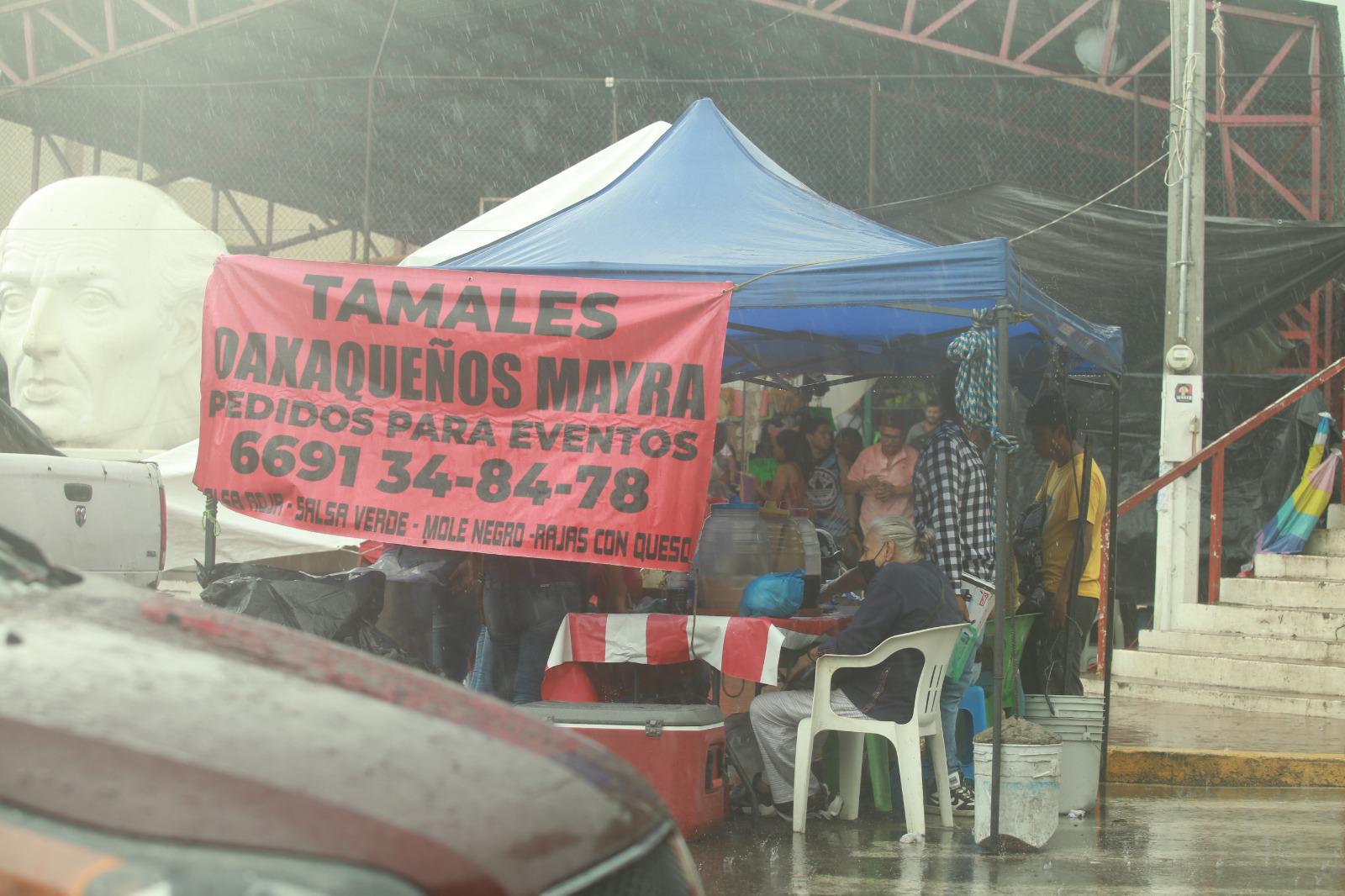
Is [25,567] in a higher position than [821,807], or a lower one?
higher

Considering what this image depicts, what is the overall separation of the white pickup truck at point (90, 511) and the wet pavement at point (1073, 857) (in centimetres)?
436

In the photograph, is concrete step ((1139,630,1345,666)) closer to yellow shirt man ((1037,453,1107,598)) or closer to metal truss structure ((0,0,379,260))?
yellow shirt man ((1037,453,1107,598))

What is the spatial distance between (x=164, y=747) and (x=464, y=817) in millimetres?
444

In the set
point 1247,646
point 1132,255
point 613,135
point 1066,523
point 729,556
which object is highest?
point 613,135

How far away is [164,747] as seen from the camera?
6.95 feet

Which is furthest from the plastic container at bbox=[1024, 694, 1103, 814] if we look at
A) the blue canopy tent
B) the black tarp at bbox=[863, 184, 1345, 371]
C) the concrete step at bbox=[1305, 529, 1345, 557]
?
the black tarp at bbox=[863, 184, 1345, 371]

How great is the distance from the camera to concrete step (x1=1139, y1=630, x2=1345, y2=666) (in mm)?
10781

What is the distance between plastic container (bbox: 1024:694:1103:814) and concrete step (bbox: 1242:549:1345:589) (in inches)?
177

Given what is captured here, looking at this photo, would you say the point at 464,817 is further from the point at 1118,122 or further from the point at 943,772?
the point at 1118,122

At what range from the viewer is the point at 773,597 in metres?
7.33

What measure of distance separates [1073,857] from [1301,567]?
5837 mm

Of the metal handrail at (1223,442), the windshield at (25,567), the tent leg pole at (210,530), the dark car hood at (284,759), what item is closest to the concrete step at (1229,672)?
the metal handrail at (1223,442)

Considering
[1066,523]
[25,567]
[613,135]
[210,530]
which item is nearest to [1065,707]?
[1066,523]

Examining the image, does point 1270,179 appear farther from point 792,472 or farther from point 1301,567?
point 792,472
